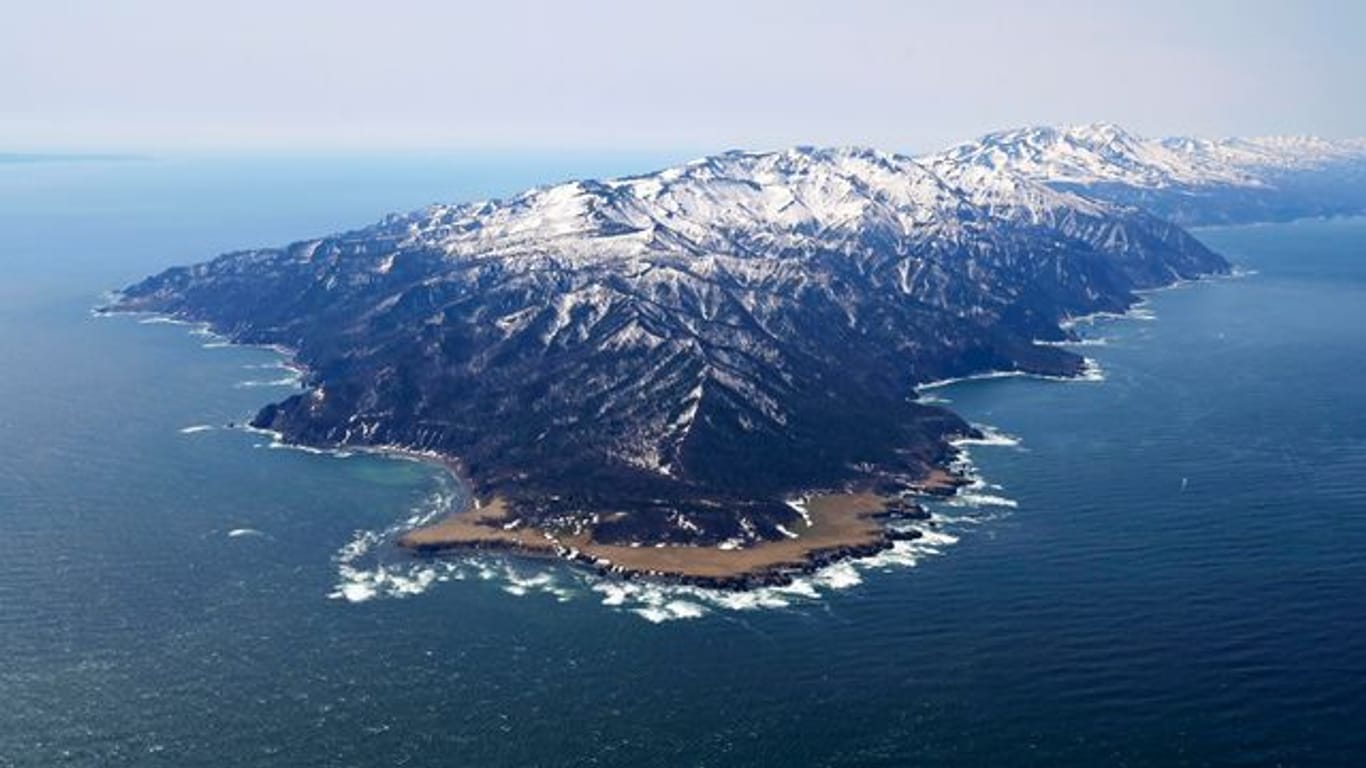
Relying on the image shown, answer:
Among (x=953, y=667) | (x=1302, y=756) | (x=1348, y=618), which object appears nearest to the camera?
(x=1302, y=756)

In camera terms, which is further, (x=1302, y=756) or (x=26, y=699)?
(x=26, y=699)

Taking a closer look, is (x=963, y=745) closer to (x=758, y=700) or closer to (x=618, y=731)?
(x=758, y=700)

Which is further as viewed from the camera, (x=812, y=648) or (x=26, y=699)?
(x=812, y=648)

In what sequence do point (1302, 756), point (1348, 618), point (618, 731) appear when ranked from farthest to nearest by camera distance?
point (1348, 618) < point (618, 731) < point (1302, 756)

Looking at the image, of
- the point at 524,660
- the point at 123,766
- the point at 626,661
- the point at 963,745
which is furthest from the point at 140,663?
the point at 963,745

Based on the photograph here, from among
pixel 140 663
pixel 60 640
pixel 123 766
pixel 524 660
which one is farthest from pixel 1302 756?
pixel 60 640

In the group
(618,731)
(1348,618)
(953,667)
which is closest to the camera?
(618,731)

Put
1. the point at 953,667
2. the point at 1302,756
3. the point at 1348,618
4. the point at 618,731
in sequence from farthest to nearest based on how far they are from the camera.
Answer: the point at 1348,618
the point at 953,667
the point at 618,731
the point at 1302,756

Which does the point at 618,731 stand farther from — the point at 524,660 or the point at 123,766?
the point at 123,766
